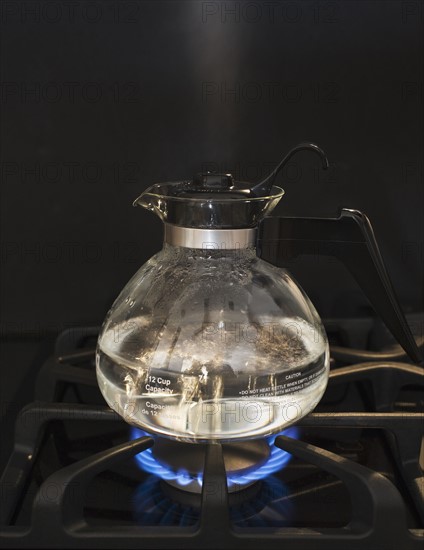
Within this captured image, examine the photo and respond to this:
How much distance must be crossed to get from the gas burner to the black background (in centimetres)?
30

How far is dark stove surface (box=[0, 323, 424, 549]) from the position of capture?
0.48 m

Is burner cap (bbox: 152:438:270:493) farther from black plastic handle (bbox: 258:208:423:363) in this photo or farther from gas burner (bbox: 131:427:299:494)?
black plastic handle (bbox: 258:208:423:363)

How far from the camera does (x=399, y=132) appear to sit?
0.85 meters

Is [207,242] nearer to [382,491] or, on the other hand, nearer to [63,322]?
[382,491]

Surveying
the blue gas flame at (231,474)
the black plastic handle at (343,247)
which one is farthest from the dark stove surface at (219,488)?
the black plastic handle at (343,247)

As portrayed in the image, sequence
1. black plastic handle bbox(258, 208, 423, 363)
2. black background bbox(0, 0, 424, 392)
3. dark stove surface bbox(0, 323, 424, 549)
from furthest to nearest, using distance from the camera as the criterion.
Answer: black background bbox(0, 0, 424, 392) < black plastic handle bbox(258, 208, 423, 363) < dark stove surface bbox(0, 323, 424, 549)

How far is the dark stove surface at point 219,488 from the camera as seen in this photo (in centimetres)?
48

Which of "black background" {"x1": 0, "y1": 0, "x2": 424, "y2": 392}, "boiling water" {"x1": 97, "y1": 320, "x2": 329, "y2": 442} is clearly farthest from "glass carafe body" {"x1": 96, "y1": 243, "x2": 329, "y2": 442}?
Result: "black background" {"x1": 0, "y1": 0, "x2": 424, "y2": 392}

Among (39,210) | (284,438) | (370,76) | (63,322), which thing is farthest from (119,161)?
A: (284,438)

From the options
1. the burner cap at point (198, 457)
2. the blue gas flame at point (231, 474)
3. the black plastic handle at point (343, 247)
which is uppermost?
the black plastic handle at point (343, 247)

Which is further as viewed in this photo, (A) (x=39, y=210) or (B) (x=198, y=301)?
(A) (x=39, y=210)

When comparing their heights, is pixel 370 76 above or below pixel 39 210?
above

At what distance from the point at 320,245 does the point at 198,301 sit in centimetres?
13

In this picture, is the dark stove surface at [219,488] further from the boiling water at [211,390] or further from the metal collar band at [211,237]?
Result: the metal collar band at [211,237]
